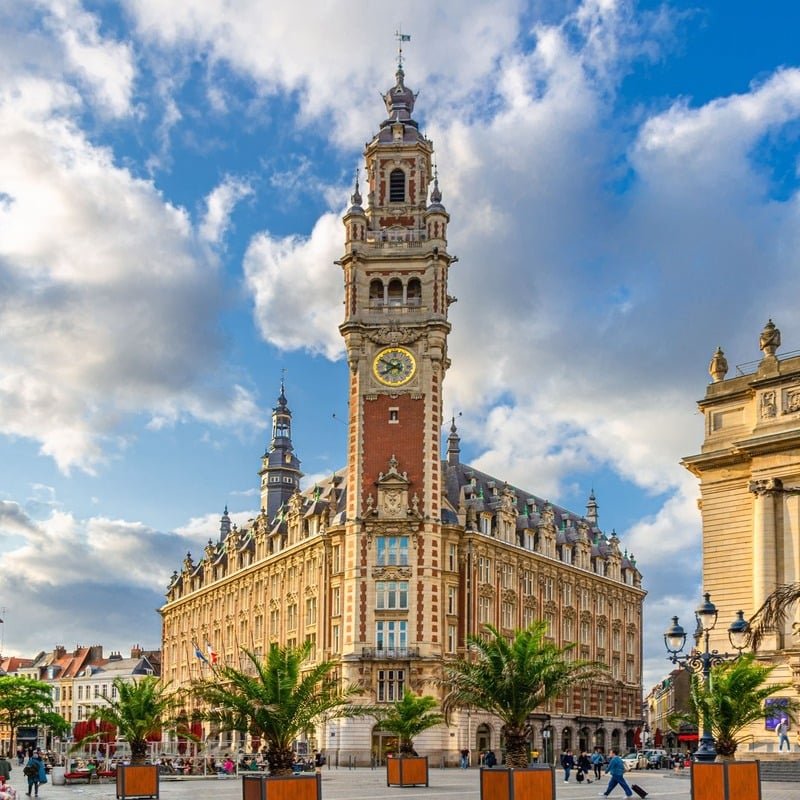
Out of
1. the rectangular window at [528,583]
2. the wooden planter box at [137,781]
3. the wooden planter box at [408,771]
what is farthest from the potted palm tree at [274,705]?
the rectangular window at [528,583]

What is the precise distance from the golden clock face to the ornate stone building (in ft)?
100

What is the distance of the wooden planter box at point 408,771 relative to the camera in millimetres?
47969

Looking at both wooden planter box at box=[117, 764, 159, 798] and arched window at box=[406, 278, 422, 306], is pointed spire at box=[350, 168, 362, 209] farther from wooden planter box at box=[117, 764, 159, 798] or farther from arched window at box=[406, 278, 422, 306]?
wooden planter box at box=[117, 764, 159, 798]

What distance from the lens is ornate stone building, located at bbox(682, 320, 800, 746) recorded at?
5303cm

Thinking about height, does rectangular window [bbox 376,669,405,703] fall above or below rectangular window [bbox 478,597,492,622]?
below

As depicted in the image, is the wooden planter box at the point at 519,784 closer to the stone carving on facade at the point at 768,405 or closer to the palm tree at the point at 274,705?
the palm tree at the point at 274,705

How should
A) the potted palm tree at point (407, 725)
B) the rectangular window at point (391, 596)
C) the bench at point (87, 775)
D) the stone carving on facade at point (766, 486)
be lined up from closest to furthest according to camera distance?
the potted palm tree at point (407, 725) < the stone carving on facade at point (766, 486) < the bench at point (87, 775) < the rectangular window at point (391, 596)

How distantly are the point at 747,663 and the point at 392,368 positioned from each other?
53.0m

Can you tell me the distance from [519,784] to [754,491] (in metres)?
28.9

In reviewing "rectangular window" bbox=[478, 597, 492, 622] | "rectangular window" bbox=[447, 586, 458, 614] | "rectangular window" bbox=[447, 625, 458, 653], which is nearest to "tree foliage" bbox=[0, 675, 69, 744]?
"rectangular window" bbox=[447, 625, 458, 653]

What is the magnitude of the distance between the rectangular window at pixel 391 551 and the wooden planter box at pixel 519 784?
2069 inches

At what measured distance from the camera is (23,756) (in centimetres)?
10406

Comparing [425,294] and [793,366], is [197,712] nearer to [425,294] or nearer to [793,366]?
[793,366]

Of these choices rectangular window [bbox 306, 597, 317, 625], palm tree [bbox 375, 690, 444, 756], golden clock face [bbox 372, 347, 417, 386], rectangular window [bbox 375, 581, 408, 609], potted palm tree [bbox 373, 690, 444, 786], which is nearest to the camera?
potted palm tree [bbox 373, 690, 444, 786]
